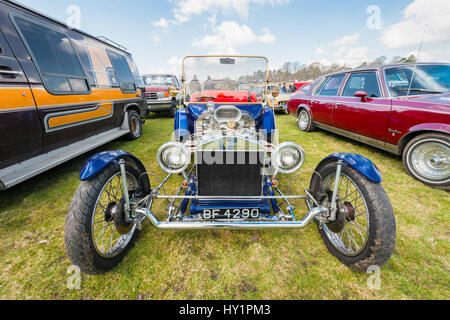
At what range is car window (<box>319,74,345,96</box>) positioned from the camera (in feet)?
16.1

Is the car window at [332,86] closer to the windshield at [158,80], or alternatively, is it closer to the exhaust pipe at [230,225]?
the exhaust pipe at [230,225]

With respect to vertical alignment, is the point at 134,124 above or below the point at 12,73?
below

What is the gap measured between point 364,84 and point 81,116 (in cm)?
575

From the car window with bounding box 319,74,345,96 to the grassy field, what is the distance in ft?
11.0

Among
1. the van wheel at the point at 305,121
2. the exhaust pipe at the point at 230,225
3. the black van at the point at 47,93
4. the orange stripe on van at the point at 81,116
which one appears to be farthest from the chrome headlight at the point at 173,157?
the van wheel at the point at 305,121

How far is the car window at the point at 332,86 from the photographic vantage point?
4895 mm

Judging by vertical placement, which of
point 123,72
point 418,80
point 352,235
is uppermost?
point 123,72

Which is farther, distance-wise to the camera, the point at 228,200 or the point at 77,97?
the point at 77,97

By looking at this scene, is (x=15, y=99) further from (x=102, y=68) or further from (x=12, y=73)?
(x=102, y=68)

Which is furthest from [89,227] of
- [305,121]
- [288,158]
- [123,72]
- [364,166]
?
[305,121]

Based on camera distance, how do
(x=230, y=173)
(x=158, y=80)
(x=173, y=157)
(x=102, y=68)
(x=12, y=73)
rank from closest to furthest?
(x=173, y=157), (x=230, y=173), (x=12, y=73), (x=102, y=68), (x=158, y=80)

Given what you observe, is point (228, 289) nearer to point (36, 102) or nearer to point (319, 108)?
point (36, 102)

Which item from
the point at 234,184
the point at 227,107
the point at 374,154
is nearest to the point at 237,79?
the point at 227,107

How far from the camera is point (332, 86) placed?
5137mm
